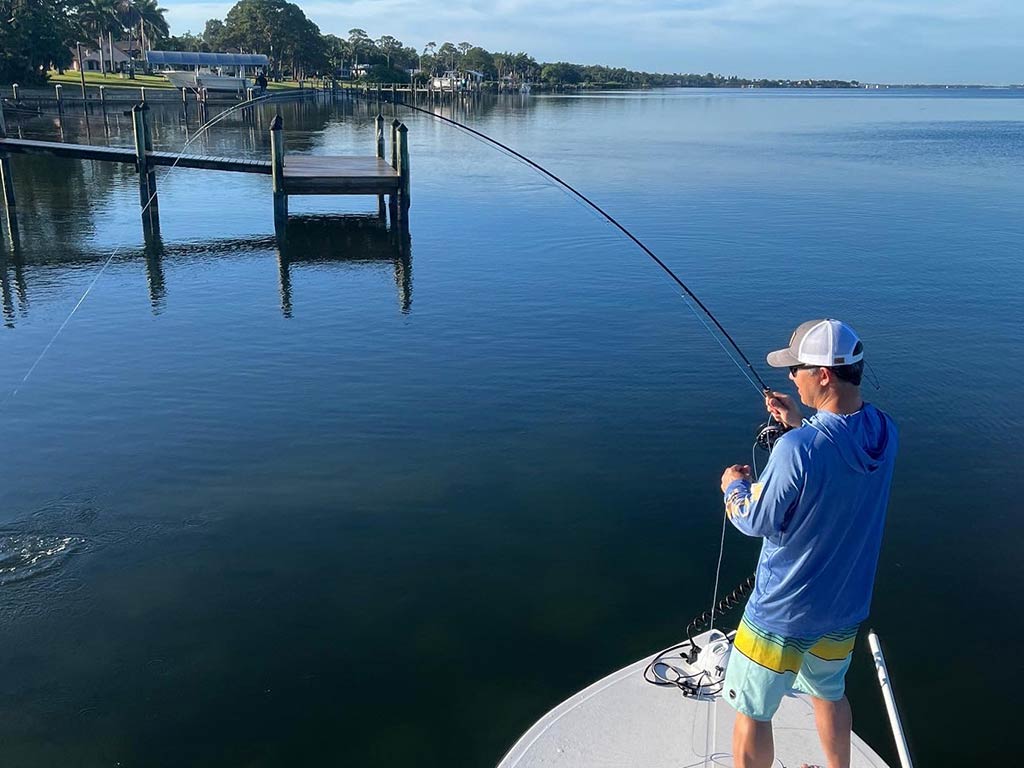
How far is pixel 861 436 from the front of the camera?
299cm

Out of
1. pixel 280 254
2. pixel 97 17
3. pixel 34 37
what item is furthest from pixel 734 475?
pixel 97 17

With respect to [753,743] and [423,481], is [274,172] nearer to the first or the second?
[423,481]

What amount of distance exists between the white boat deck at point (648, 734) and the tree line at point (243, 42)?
6492 cm

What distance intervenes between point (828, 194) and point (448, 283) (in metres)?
16.4

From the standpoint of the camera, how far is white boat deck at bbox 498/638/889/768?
12.6 feet

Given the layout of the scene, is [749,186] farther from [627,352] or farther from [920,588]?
[920,588]

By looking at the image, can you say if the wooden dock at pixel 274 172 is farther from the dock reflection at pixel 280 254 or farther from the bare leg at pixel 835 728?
the bare leg at pixel 835 728

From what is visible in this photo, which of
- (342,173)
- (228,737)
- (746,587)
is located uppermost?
(342,173)

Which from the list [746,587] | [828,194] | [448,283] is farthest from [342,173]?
[746,587]

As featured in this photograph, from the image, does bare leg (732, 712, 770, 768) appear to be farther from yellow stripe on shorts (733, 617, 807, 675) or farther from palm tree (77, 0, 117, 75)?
palm tree (77, 0, 117, 75)

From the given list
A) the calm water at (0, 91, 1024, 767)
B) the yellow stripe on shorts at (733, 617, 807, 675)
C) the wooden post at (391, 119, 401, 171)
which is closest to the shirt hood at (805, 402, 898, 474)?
the yellow stripe on shorts at (733, 617, 807, 675)

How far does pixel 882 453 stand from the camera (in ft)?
9.88

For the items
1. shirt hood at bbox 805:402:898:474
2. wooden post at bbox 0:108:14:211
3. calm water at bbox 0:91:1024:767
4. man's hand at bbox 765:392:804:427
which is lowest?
calm water at bbox 0:91:1024:767

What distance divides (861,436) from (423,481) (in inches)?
215
